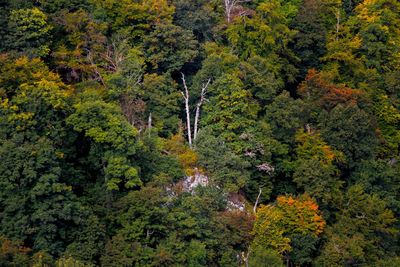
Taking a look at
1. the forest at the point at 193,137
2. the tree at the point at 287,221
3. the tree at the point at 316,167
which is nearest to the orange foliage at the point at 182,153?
the forest at the point at 193,137

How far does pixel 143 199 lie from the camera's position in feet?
88.6

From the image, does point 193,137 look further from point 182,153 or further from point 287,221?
point 287,221

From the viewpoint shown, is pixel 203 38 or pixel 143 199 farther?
pixel 203 38

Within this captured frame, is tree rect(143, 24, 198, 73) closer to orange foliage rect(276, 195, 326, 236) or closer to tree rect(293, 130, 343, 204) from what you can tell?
tree rect(293, 130, 343, 204)

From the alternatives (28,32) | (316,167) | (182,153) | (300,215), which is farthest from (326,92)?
(28,32)

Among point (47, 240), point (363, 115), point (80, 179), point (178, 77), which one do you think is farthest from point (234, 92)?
point (47, 240)

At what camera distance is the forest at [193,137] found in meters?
26.2

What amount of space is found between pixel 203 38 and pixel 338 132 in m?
10.5

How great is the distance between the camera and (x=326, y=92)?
121 ft

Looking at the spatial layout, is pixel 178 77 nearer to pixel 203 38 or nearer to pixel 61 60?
pixel 203 38

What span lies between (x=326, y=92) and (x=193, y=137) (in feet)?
28.4

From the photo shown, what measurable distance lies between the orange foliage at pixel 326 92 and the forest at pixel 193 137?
97 millimetres

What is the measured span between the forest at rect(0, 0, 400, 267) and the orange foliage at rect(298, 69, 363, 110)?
0.32ft

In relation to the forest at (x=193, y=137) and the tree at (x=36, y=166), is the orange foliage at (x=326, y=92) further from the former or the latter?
the tree at (x=36, y=166)
